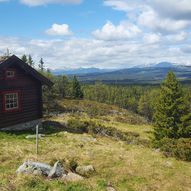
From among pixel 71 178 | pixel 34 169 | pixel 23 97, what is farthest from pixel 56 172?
pixel 23 97

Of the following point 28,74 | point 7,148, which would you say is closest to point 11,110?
point 28,74

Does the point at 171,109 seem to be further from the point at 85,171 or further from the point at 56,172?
the point at 56,172

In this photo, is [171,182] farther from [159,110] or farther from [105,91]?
[105,91]

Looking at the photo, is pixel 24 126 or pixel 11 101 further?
pixel 24 126

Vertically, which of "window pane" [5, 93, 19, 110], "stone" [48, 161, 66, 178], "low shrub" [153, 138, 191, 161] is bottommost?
"low shrub" [153, 138, 191, 161]

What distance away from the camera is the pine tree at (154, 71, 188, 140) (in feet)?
75.5

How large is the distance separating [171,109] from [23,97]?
1761cm

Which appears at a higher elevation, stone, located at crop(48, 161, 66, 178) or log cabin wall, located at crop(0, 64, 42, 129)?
log cabin wall, located at crop(0, 64, 42, 129)

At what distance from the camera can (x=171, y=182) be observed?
9.21 metres

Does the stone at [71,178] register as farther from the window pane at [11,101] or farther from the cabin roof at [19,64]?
the cabin roof at [19,64]

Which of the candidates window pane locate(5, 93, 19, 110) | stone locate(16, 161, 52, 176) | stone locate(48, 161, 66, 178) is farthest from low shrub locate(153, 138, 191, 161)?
window pane locate(5, 93, 19, 110)

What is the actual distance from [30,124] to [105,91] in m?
102

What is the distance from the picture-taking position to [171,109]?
23.2 m

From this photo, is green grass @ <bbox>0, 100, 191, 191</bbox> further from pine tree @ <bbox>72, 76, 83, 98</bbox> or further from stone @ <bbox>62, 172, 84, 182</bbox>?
pine tree @ <bbox>72, 76, 83, 98</bbox>
